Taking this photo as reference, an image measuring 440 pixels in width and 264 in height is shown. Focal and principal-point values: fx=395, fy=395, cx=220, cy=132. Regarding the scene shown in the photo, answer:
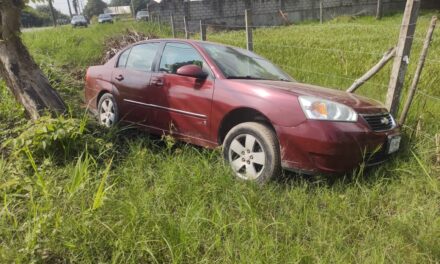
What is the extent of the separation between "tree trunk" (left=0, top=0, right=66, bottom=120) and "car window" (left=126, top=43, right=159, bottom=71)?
118 cm

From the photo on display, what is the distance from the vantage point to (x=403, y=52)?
14.6 ft

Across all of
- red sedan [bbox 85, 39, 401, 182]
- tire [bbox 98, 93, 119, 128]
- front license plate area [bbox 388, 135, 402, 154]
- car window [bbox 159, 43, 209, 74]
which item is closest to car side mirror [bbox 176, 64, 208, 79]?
red sedan [bbox 85, 39, 401, 182]

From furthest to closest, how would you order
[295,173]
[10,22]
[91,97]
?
[91,97], [10,22], [295,173]

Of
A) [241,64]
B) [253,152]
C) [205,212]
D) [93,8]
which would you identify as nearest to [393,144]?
[253,152]

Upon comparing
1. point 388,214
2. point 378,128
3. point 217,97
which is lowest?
point 388,214

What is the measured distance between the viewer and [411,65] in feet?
22.9

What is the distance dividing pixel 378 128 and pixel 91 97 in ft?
13.5

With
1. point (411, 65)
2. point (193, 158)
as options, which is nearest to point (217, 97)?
point (193, 158)

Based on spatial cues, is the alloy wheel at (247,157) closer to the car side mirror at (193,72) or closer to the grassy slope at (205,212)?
the grassy slope at (205,212)

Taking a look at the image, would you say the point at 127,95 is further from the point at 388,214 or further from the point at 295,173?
the point at 388,214

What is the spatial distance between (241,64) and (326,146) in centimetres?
165

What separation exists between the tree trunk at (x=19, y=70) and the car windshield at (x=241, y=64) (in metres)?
1.83

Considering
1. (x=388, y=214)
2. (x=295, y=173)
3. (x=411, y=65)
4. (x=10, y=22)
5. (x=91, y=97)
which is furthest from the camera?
(x=411, y=65)

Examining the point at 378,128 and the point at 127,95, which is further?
the point at 127,95
